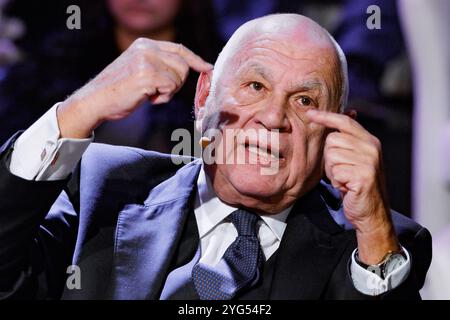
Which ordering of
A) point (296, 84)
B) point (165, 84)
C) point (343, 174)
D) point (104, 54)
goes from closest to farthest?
point (165, 84) < point (343, 174) < point (296, 84) < point (104, 54)

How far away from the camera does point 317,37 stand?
4.87 feet

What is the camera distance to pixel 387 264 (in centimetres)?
137

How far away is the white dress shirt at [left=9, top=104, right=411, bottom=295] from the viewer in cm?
132

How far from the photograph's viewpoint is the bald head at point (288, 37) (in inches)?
57.9

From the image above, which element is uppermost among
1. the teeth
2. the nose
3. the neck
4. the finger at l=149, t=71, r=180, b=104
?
the finger at l=149, t=71, r=180, b=104

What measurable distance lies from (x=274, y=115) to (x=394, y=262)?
35cm

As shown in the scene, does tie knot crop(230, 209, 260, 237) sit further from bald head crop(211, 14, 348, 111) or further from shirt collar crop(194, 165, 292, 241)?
bald head crop(211, 14, 348, 111)

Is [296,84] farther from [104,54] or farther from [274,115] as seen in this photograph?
[104,54]

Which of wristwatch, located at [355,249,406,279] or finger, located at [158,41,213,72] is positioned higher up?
finger, located at [158,41,213,72]

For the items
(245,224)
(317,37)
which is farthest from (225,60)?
(245,224)

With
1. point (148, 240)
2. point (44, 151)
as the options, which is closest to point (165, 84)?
point (44, 151)

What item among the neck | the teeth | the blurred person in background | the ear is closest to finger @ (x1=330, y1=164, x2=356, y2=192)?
the teeth

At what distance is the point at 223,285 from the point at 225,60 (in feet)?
1.47
